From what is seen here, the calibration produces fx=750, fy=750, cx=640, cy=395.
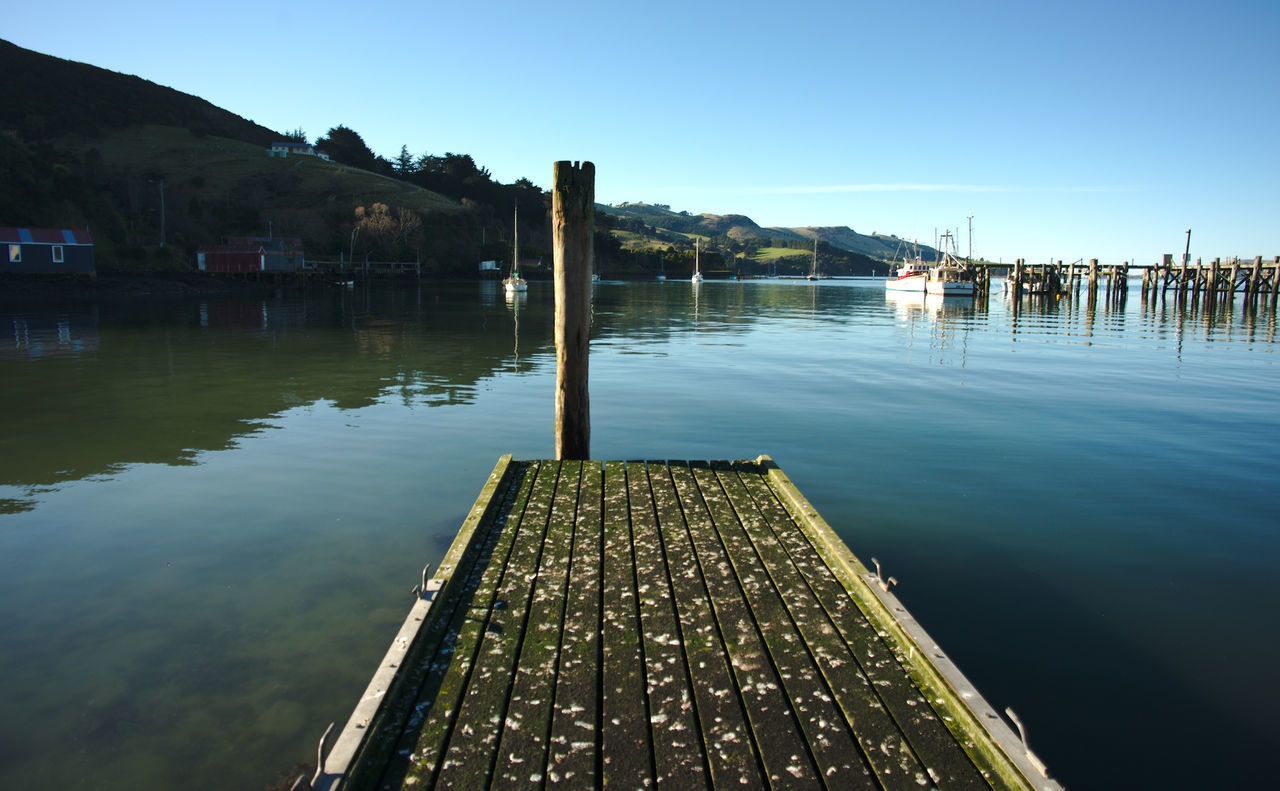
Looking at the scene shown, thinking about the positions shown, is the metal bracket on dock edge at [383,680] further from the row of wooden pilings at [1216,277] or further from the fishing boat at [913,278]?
the fishing boat at [913,278]

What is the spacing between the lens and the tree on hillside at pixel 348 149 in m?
152

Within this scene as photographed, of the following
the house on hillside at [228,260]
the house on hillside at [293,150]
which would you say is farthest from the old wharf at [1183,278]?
the house on hillside at [293,150]

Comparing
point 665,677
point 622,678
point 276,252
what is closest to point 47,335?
point 622,678

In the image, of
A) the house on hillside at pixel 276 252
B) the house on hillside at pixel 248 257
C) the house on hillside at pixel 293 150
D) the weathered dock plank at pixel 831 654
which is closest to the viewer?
the weathered dock plank at pixel 831 654

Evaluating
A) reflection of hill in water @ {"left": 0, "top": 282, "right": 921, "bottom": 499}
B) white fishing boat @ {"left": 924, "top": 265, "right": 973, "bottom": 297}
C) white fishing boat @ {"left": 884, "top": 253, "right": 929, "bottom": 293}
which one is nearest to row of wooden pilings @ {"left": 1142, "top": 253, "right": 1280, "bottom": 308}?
white fishing boat @ {"left": 924, "top": 265, "right": 973, "bottom": 297}

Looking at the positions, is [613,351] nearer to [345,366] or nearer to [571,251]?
[345,366]

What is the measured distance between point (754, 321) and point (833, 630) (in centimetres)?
3943

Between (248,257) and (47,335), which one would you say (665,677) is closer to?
(47,335)

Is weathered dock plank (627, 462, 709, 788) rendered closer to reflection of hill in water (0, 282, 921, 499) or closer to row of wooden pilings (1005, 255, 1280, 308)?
reflection of hill in water (0, 282, 921, 499)

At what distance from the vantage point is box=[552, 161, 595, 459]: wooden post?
30.0 feet

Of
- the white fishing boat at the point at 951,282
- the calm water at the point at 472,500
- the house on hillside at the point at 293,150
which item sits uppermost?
the house on hillside at the point at 293,150

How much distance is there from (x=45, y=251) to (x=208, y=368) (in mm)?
51376

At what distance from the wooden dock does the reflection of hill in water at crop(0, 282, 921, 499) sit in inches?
335

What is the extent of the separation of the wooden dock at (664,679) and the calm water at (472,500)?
1212 millimetres
